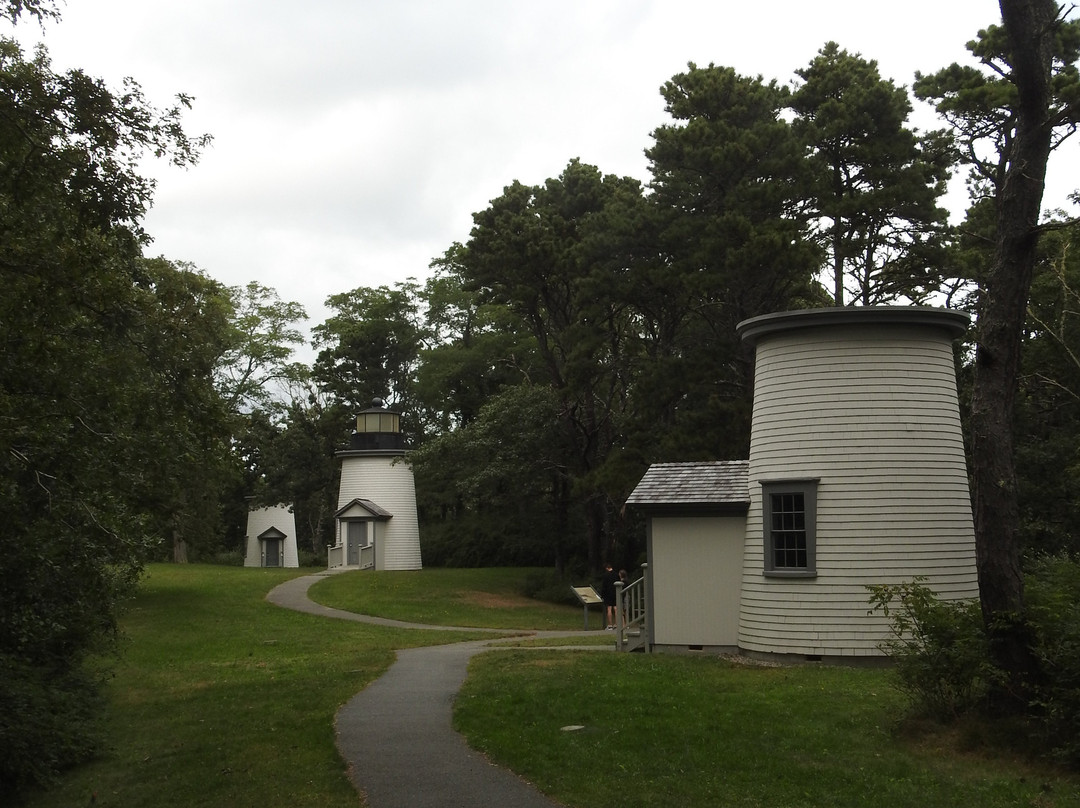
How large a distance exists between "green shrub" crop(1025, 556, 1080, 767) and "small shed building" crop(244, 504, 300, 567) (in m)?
47.1

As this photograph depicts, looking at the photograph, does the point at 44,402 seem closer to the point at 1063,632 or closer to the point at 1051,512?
the point at 1063,632

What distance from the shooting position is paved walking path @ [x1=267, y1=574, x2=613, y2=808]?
8.89 meters

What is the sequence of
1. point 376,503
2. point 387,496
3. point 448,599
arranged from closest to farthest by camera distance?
point 448,599 → point 376,503 → point 387,496

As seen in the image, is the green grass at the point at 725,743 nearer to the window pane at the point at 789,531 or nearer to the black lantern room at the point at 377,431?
the window pane at the point at 789,531

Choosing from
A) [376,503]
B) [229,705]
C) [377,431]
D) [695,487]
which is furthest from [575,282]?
[229,705]

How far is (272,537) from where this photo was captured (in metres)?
54.1

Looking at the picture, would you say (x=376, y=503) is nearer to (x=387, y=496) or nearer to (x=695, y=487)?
(x=387, y=496)

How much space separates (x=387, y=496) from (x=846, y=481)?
31.2 metres

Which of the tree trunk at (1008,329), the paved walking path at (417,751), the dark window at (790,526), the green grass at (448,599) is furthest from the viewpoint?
the green grass at (448,599)

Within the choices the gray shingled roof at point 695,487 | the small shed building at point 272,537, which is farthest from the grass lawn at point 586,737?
the small shed building at point 272,537

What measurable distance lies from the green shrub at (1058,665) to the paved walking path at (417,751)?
4.68m

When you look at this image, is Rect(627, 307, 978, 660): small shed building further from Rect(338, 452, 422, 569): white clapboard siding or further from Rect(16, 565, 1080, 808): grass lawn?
Rect(338, 452, 422, 569): white clapboard siding

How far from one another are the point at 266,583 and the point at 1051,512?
24.5m

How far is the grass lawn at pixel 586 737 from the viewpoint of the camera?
8953mm
